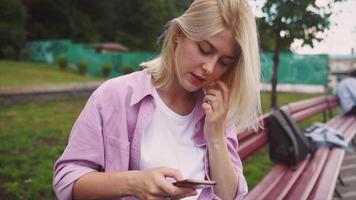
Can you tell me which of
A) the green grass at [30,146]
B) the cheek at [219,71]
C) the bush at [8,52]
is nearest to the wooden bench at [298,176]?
the cheek at [219,71]

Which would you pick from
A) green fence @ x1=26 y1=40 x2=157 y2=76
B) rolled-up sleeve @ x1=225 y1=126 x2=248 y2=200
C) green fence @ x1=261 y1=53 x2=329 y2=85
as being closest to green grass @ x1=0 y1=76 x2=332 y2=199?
rolled-up sleeve @ x1=225 y1=126 x2=248 y2=200

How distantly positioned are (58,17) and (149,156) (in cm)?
4088

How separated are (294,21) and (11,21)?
1147 inches

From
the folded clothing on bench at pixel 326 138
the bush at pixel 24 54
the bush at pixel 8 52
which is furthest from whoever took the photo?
the bush at pixel 24 54

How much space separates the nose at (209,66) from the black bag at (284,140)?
2.43 meters

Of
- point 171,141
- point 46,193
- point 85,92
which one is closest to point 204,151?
point 171,141

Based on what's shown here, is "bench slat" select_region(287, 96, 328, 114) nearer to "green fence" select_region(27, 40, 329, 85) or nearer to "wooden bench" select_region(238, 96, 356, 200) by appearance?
"wooden bench" select_region(238, 96, 356, 200)

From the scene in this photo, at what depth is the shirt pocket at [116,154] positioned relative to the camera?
5.93ft

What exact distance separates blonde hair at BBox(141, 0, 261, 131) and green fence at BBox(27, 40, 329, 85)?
53.7 feet

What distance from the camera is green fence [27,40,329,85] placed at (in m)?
25.6

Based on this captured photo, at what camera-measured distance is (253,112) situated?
2.15 m

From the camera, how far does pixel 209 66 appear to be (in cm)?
191

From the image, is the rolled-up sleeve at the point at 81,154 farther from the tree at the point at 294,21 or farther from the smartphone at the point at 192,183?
the tree at the point at 294,21

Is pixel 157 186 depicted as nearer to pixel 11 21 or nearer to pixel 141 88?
pixel 141 88
